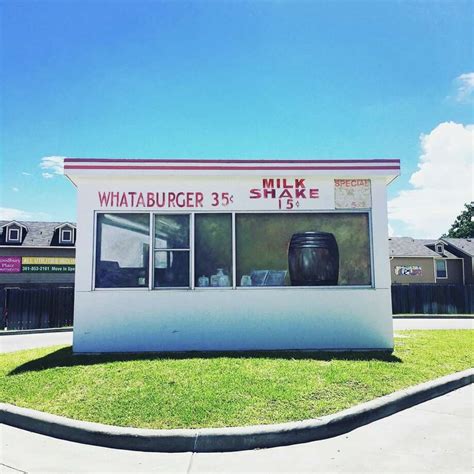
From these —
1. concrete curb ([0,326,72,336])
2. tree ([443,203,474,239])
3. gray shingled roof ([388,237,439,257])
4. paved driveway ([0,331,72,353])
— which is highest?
tree ([443,203,474,239])

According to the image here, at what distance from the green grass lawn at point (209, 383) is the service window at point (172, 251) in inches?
61.2

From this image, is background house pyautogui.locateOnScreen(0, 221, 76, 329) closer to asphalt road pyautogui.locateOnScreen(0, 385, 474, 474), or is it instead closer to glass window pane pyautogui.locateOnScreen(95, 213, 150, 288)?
glass window pane pyautogui.locateOnScreen(95, 213, 150, 288)

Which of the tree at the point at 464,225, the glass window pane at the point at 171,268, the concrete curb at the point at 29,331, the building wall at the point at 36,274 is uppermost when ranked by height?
the tree at the point at 464,225

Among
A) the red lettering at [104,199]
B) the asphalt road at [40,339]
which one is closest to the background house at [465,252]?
the asphalt road at [40,339]

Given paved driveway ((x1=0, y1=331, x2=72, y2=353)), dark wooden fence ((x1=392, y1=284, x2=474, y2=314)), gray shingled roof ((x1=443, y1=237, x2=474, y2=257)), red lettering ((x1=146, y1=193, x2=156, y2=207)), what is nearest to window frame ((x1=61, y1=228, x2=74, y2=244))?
paved driveway ((x1=0, y1=331, x2=72, y2=353))

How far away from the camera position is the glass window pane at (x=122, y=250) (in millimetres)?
8742

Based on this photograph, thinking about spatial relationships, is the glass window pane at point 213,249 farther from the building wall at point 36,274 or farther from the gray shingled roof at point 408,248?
the gray shingled roof at point 408,248

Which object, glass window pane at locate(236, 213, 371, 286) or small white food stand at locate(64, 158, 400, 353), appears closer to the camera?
small white food stand at locate(64, 158, 400, 353)

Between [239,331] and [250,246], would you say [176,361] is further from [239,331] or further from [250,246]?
[250,246]

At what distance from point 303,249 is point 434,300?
1870 cm

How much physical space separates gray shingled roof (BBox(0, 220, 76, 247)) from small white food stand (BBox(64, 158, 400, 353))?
28.4m

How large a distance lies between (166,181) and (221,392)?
4.73 meters

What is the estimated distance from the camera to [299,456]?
417 cm

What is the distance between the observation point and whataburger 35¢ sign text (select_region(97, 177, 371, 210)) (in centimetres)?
885
